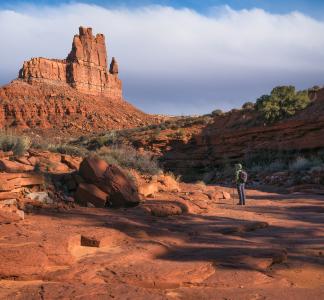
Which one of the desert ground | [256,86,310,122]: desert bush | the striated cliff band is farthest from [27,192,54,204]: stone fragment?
the striated cliff band

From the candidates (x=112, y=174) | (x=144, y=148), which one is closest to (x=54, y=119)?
(x=144, y=148)

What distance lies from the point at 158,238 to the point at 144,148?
28845mm

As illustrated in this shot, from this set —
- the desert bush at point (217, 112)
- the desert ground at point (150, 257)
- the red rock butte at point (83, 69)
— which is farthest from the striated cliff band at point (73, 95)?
the desert ground at point (150, 257)

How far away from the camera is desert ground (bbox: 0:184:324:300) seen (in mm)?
4742

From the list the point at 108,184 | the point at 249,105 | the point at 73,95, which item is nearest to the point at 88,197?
the point at 108,184

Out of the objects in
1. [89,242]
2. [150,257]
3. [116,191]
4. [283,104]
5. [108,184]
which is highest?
[283,104]

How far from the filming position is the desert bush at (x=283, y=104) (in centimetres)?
3006

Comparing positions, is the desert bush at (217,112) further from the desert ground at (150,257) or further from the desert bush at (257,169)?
the desert ground at (150,257)

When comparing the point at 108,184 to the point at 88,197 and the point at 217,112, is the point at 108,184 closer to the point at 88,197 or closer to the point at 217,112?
the point at 88,197

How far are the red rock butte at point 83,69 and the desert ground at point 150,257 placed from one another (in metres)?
72.2

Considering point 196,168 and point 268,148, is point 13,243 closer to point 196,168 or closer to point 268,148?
point 268,148

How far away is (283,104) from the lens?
30.6 m

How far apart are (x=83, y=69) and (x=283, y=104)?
62072 mm

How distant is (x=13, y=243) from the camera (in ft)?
19.0
